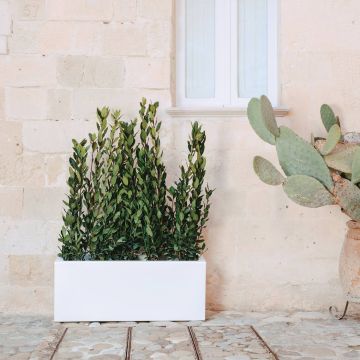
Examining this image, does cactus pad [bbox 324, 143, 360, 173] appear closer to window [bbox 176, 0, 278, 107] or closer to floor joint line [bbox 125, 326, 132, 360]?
window [bbox 176, 0, 278, 107]

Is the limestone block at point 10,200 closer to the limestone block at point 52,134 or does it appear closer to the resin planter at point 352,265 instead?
the limestone block at point 52,134

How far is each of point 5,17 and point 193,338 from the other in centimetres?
202

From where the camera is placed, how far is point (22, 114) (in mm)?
3225

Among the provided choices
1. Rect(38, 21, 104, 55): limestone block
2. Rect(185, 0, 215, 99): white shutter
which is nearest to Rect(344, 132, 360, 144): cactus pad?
Rect(185, 0, 215, 99): white shutter

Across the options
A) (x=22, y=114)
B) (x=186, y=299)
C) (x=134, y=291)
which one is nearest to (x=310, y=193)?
(x=186, y=299)

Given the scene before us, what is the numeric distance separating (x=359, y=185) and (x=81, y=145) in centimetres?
144

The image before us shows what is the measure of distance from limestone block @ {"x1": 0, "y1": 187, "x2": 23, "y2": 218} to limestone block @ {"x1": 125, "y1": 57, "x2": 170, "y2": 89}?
87 cm

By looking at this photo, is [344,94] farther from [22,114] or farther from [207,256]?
[22,114]

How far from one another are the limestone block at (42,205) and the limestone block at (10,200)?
39 millimetres

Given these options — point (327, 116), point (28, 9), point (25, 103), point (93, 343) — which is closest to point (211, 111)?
point (327, 116)

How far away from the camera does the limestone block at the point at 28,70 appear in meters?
3.22

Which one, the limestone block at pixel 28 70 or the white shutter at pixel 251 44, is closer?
the limestone block at pixel 28 70

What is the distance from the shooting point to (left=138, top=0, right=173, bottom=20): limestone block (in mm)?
3248

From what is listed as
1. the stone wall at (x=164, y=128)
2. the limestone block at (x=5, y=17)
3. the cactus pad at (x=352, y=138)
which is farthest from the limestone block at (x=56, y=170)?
the cactus pad at (x=352, y=138)
